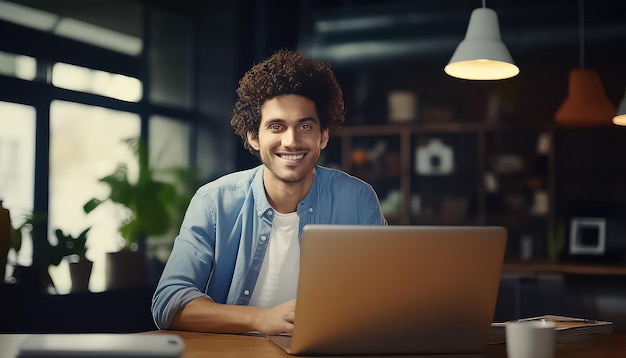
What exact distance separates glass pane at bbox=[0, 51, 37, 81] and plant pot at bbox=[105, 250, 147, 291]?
129 cm

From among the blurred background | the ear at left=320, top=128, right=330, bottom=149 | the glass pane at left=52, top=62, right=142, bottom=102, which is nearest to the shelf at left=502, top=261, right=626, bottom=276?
the blurred background

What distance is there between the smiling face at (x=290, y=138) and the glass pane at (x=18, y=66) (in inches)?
86.1

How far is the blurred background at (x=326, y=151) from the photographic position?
4.76m

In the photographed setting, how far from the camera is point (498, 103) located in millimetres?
6195

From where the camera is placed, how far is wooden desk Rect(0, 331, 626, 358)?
5.54 ft

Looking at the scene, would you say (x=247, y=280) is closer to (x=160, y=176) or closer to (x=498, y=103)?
(x=160, y=176)

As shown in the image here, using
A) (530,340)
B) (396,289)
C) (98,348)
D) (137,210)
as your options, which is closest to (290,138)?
(396,289)

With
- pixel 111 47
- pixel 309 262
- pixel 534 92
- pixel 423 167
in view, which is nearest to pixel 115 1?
pixel 111 47

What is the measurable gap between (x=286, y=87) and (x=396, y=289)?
62.8 inches

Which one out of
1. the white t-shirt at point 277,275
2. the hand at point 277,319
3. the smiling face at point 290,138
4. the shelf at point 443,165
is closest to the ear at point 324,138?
the smiling face at point 290,138

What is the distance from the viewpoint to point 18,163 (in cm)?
465

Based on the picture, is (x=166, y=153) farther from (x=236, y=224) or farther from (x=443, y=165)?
(x=236, y=224)

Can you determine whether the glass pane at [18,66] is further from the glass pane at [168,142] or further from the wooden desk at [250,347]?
the wooden desk at [250,347]

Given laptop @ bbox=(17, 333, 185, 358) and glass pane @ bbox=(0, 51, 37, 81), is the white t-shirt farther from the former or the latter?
glass pane @ bbox=(0, 51, 37, 81)
